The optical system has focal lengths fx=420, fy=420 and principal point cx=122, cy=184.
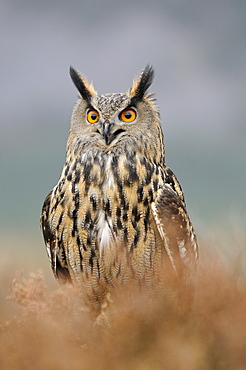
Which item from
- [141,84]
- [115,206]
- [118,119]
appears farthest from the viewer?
[141,84]

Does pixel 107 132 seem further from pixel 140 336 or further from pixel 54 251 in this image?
pixel 140 336

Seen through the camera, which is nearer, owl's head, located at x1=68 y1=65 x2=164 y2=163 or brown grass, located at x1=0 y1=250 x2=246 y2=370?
brown grass, located at x1=0 y1=250 x2=246 y2=370

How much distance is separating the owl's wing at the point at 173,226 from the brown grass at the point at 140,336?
0.80 metres

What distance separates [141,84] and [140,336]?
53.6 inches

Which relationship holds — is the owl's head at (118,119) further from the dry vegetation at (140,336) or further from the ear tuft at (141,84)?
the dry vegetation at (140,336)

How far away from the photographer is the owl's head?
1.70 m

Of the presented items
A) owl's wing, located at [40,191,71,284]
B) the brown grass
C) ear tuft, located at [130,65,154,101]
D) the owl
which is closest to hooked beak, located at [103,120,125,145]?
the owl

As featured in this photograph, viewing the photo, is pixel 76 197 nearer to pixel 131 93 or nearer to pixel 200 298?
pixel 131 93

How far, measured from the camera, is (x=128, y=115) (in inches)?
69.1

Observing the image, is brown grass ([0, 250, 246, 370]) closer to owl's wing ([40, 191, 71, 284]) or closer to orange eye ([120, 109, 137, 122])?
owl's wing ([40, 191, 71, 284])

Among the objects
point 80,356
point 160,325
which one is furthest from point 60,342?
point 160,325

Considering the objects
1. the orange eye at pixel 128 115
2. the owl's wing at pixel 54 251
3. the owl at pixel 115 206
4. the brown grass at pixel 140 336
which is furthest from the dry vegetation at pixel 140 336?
the orange eye at pixel 128 115

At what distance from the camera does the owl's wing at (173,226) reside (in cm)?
156

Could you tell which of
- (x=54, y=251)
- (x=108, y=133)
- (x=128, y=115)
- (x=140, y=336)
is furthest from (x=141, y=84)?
(x=140, y=336)
